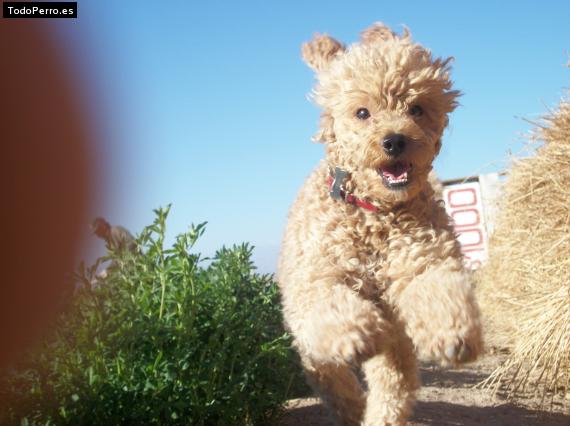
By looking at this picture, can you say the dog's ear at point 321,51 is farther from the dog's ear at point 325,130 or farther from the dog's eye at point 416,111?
the dog's eye at point 416,111

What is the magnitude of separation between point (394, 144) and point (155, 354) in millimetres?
1628

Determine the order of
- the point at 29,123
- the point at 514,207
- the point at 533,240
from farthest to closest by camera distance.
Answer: the point at 514,207 → the point at 533,240 → the point at 29,123

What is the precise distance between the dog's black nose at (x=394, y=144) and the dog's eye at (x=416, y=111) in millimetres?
339

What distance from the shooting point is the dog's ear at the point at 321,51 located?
4.42m

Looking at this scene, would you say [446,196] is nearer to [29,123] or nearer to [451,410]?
[451,410]

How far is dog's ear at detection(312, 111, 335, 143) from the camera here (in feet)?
13.3

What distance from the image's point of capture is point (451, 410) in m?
5.21

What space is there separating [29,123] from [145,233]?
2.22 meters

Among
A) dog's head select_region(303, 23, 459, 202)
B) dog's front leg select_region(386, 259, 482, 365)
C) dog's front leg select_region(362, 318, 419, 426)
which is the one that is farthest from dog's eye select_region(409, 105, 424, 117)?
dog's front leg select_region(362, 318, 419, 426)

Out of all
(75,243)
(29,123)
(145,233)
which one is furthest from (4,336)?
(145,233)

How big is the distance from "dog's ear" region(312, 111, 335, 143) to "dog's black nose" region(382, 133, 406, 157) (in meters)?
0.53

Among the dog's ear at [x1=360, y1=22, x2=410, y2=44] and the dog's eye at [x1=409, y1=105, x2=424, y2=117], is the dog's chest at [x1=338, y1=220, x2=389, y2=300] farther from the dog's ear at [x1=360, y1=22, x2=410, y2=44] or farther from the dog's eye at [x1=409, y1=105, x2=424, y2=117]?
the dog's ear at [x1=360, y1=22, x2=410, y2=44]

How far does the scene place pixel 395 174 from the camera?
368cm

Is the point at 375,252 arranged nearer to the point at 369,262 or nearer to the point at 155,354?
the point at 369,262
